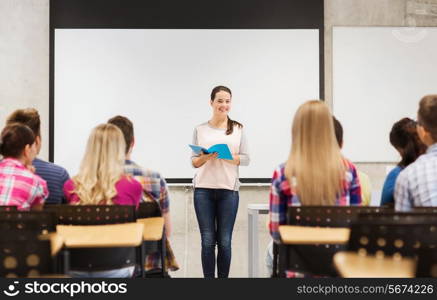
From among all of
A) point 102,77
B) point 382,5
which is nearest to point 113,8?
point 102,77

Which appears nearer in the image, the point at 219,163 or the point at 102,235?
the point at 102,235

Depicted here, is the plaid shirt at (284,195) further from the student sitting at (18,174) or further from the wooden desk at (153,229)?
the student sitting at (18,174)

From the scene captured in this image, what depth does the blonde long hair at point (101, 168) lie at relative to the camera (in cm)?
235

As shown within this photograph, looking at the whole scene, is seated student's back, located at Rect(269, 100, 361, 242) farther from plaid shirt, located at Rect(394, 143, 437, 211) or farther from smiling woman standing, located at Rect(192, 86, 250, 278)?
smiling woman standing, located at Rect(192, 86, 250, 278)

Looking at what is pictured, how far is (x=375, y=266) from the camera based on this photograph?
5.74ft

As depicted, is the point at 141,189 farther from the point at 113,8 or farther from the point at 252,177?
the point at 113,8

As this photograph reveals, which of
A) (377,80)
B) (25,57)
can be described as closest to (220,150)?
(377,80)

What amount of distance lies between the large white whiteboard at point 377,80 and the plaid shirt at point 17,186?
155 inches

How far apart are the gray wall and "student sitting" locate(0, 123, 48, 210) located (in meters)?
3.11

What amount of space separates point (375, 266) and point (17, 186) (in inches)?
65.5

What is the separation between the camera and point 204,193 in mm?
3711

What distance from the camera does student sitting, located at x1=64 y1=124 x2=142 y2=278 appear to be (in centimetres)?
235

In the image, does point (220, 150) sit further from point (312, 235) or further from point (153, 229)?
point (312, 235)

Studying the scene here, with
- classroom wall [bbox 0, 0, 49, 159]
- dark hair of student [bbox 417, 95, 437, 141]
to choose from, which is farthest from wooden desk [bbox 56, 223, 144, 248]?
classroom wall [bbox 0, 0, 49, 159]
